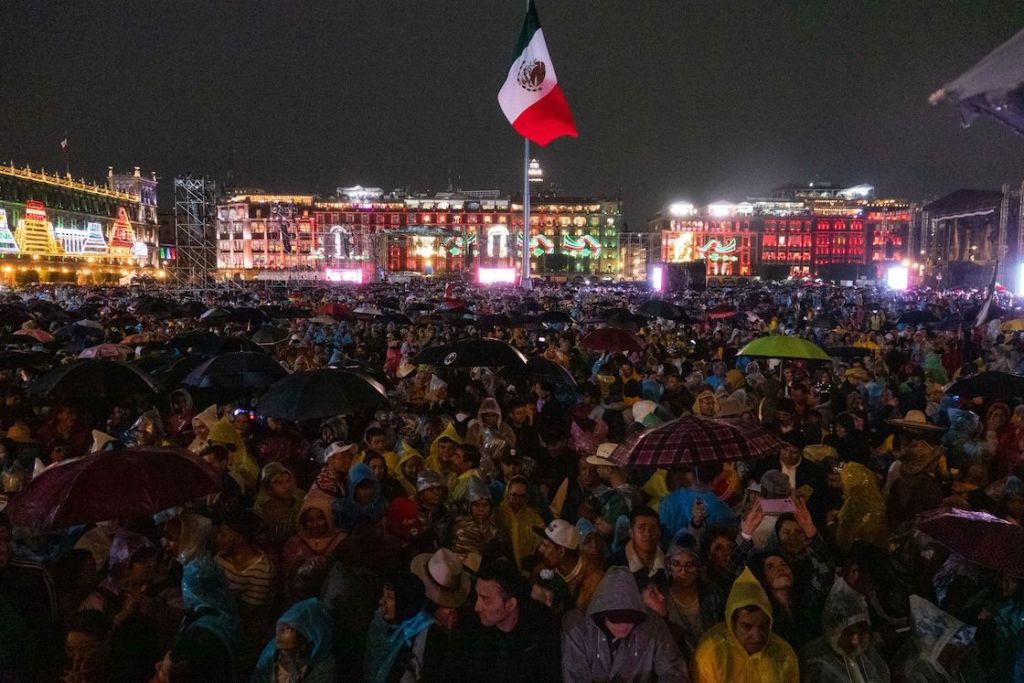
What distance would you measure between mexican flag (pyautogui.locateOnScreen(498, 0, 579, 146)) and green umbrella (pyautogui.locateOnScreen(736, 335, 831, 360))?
6.57 metres

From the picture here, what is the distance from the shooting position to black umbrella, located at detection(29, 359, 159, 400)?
639 cm

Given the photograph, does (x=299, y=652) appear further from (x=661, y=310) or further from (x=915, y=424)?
(x=661, y=310)

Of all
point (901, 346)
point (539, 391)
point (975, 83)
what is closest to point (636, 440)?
point (975, 83)

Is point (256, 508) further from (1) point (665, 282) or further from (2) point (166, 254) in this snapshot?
(2) point (166, 254)

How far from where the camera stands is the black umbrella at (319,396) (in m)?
5.95

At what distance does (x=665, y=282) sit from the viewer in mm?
37531

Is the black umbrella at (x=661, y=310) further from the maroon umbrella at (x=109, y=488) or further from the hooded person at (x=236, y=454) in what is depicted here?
the maroon umbrella at (x=109, y=488)

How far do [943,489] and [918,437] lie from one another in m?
0.50

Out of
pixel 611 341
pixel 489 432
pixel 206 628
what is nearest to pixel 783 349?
pixel 611 341

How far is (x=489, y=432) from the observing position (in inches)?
251

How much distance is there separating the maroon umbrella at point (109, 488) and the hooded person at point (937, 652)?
10.7 ft

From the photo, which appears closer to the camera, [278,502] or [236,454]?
[278,502]

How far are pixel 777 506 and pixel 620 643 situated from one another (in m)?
1.34

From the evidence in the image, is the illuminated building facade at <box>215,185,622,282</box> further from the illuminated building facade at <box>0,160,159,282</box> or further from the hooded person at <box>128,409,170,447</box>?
the hooded person at <box>128,409,170,447</box>
